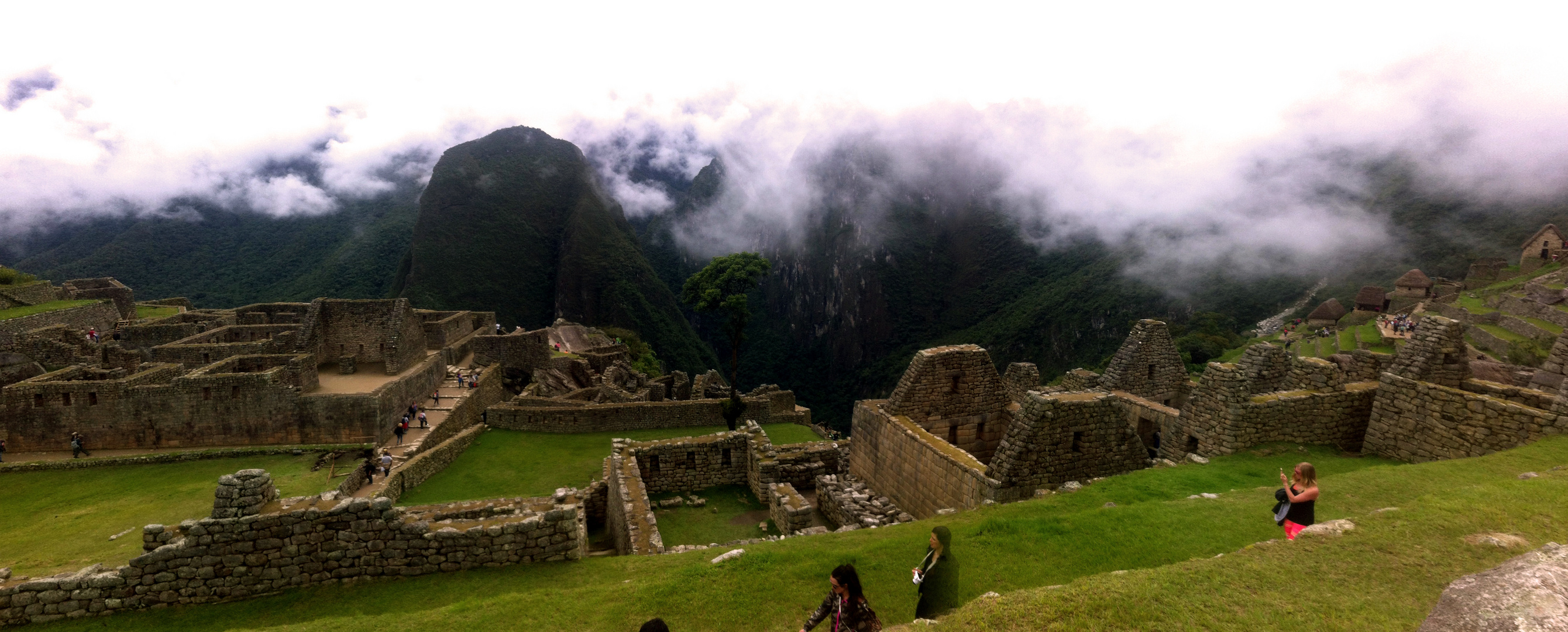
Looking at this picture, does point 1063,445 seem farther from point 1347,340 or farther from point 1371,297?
point 1371,297

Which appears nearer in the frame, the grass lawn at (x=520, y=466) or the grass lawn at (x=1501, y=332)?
the grass lawn at (x=520, y=466)

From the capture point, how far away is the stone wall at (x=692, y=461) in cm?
1320

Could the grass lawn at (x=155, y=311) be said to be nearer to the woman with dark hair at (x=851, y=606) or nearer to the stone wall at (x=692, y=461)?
the stone wall at (x=692, y=461)

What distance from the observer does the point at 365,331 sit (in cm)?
2441

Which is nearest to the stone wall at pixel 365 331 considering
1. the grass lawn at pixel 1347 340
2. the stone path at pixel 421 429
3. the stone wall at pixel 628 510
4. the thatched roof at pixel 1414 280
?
the stone path at pixel 421 429

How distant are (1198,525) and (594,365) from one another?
32.7 meters

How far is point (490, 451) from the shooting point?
17.9 meters

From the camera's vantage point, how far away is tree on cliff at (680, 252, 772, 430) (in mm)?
25891

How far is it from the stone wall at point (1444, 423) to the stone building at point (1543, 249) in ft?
198

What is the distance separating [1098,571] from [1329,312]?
60.7 m

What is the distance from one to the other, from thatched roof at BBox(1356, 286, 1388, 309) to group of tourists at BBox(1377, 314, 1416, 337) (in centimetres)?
720

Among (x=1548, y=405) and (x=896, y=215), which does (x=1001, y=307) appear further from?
(x=1548, y=405)

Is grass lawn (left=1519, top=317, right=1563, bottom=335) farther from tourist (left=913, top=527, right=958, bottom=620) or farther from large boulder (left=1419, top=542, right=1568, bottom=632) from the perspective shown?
tourist (left=913, top=527, right=958, bottom=620)

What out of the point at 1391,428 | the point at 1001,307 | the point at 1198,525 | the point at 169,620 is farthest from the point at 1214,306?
the point at 169,620
